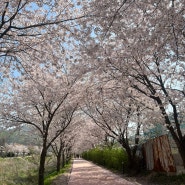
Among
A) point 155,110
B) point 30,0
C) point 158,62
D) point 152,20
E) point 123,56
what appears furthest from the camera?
point 155,110

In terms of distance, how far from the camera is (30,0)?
5551 mm

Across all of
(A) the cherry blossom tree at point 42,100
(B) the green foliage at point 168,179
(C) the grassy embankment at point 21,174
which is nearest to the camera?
(B) the green foliage at point 168,179

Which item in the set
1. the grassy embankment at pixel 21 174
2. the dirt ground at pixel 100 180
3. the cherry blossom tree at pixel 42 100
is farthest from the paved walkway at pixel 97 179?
the cherry blossom tree at pixel 42 100

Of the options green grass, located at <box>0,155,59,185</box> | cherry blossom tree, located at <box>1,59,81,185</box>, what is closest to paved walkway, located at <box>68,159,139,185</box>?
cherry blossom tree, located at <box>1,59,81,185</box>

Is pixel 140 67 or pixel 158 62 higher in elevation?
pixel 158 62

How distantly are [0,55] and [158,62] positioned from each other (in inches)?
259

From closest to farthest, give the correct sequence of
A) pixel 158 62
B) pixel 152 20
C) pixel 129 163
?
1. pixel 152 20
2. pixel 158 62
3. pixel 129 163

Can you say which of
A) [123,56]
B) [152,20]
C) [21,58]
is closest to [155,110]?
[123,56]

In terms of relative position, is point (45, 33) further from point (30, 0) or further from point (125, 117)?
point (125, 117)

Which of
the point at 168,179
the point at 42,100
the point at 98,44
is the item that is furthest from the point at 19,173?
the point at 98,44

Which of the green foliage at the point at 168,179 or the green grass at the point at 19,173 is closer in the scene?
the green foliage at the point at 168,179

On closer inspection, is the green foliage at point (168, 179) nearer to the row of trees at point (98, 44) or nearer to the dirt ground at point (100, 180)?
the dirt ground at point (100, 180)

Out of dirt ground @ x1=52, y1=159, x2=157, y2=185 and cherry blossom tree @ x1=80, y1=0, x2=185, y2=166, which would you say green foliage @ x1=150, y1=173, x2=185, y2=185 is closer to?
dirt ground @ x1=52, y1=159, x2=157, y2=185


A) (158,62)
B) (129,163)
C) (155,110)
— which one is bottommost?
(129,163)
